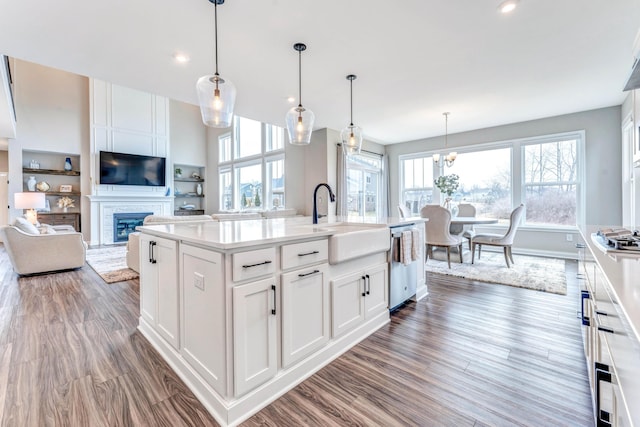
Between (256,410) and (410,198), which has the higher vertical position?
(410,198)

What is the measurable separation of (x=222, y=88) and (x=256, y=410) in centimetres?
224

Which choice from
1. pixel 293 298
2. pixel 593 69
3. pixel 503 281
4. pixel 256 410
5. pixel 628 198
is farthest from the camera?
pixel 628 198

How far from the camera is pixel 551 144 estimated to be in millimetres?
5312

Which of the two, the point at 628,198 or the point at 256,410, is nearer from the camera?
the point at 256,410

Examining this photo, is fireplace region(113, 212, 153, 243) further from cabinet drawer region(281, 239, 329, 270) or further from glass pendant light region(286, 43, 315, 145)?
cabinet drawer region(281, 239, 329, 270)

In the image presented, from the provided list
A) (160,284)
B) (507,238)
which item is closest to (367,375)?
(160,284)

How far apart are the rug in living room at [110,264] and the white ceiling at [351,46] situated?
8.70ft

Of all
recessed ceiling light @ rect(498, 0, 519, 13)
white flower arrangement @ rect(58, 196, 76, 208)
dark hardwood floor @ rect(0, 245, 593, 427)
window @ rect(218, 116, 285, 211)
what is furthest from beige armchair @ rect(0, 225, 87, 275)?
recessed ceiling light @ rect(498, 0, 519, 13)

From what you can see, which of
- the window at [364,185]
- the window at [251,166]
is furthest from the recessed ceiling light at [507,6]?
the window at [251,166]

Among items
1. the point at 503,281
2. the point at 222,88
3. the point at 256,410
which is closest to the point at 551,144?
the point at 503,281

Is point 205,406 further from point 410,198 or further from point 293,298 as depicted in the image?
point 410,198

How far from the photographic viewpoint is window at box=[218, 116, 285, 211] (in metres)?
7.14

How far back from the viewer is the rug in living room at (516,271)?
3.57 meters

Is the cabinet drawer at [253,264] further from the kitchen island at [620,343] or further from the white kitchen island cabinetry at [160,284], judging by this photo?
the kitchen island at [620,343]
